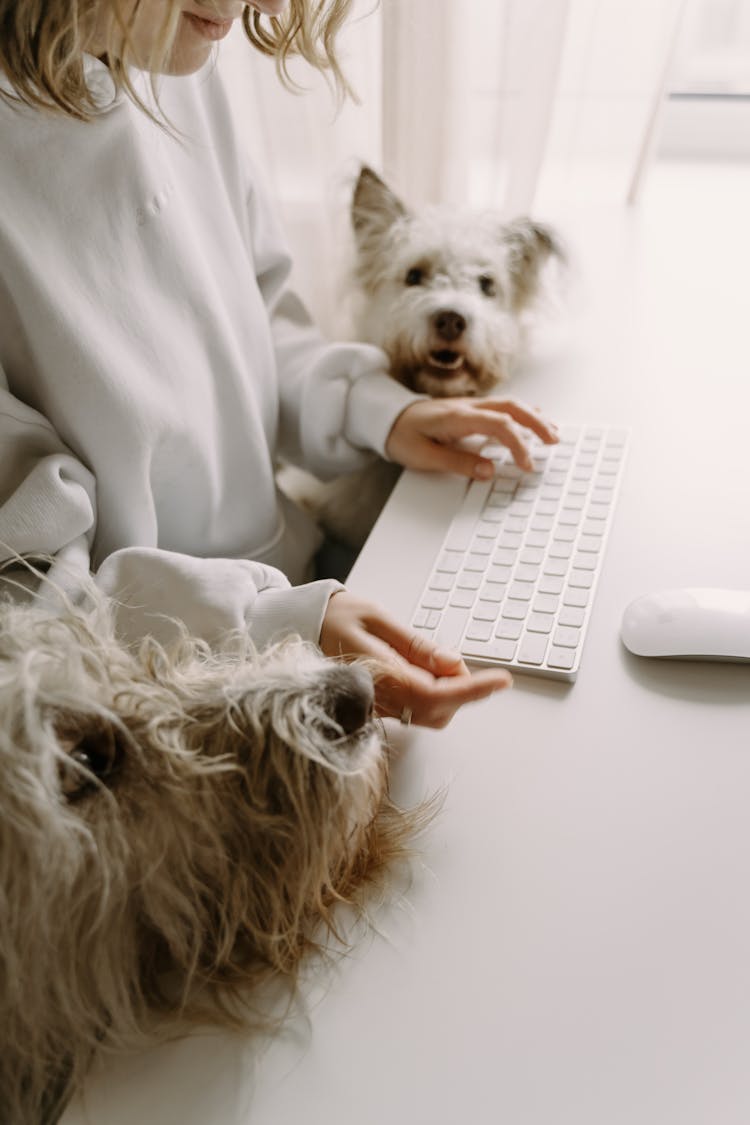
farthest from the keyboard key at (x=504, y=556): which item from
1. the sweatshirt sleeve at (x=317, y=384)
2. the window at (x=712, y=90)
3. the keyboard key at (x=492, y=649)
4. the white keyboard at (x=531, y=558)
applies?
the window at (x=712, y=90)

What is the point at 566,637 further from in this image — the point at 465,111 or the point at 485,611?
the point at 465,111

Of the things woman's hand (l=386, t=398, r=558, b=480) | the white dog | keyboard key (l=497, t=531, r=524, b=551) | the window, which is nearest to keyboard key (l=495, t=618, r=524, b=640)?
keyboard key (l=497, t=531, r=524, b=551)

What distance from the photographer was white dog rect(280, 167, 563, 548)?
109 centimetres

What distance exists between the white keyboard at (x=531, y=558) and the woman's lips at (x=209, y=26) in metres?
0.45

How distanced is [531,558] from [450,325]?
428mm

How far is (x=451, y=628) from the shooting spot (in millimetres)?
704

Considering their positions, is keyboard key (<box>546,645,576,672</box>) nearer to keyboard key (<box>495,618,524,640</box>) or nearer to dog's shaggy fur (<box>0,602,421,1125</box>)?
keyboard key (<box>495,618,524,640</box>)

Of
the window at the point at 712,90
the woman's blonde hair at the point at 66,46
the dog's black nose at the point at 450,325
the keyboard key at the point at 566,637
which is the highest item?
the window at the point at 712,90

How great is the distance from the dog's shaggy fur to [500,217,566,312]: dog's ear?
0.79 metres

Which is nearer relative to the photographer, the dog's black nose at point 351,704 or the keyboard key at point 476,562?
the dog's black nose at point 351,704

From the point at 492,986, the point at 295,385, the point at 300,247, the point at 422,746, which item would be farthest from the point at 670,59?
the point at 492,986

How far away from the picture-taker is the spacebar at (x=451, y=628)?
691mm

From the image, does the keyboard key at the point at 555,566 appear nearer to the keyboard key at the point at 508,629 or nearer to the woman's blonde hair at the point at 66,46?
the keyboard key at the point at 508,629

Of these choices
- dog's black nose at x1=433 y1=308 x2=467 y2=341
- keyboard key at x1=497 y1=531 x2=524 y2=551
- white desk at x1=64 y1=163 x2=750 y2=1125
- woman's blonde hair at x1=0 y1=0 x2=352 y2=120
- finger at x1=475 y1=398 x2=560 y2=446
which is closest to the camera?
white desk at x1=64 y1=163 x2=750 y2=1125
